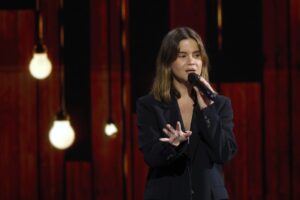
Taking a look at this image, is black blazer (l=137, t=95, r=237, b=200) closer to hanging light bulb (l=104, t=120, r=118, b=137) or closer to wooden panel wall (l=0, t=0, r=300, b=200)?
hanging light bulb (l=104, t=120, r=118, b=137)

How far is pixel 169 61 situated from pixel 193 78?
0.16m

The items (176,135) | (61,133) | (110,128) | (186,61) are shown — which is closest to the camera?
(176,135)

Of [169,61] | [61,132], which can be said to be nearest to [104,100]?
[61,132]

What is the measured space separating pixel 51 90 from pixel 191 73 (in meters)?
3.15

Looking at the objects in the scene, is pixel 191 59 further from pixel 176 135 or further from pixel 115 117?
pixel 115 117

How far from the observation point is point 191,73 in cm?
200

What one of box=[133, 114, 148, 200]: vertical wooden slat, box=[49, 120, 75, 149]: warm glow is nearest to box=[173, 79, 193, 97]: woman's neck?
box=[49, 120, 75, 149]: warm glow

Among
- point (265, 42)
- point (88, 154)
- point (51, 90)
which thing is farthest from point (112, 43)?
point (265, 42)

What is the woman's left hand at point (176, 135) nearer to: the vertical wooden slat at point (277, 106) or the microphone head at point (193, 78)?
the microphone head at point (193, 78)

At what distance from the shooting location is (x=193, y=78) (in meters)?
1.97

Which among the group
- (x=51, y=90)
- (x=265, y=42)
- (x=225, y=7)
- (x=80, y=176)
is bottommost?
(x=80, y=176)

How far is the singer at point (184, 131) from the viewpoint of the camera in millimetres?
1895

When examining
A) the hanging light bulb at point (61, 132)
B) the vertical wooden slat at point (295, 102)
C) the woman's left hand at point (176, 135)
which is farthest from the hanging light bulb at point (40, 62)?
the vertical wooden slat at point (295, 102)

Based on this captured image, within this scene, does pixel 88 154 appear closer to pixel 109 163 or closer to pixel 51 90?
pixel 109 163
